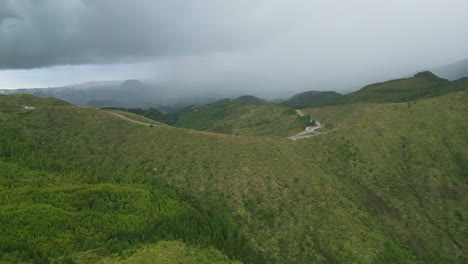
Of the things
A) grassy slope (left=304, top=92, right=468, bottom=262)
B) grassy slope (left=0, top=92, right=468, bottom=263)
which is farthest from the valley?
grassy slope (left=304, top=92, right=468, bottom=262)

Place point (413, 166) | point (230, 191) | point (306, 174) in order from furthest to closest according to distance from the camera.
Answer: point (413, 166) → point (306, 174) → point (230, 191)

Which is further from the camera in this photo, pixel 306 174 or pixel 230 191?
pixel 306 174

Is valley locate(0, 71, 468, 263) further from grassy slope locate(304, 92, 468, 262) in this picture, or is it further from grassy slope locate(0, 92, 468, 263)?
grassy slope locate(304, 92, 468, 262)

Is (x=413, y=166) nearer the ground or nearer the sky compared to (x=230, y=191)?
nearer the sky

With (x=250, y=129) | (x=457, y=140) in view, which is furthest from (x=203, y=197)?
(x=250, y=129)

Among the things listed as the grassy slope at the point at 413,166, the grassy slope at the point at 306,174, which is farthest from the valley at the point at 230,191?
the grassy slope at the point at 413,166

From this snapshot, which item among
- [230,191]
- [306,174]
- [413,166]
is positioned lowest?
[230,191]

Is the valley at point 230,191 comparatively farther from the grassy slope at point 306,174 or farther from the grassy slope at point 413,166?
the grassy slope at point 413,166

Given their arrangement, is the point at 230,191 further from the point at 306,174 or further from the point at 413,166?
the point at 413,166

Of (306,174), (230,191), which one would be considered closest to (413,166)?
(306,174)
